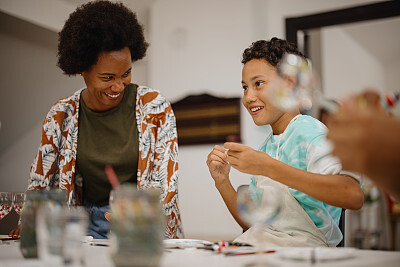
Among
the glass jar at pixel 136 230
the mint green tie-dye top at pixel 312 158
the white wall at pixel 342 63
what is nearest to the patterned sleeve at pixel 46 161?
Result: the mint green tie-dye top at pixel 312 158

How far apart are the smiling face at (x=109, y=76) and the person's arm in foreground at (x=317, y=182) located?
2.82 feet

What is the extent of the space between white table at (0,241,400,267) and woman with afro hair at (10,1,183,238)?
29.7 inches

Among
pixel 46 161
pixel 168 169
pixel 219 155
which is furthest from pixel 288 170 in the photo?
pixel 46 161

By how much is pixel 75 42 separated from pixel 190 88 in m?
2.97

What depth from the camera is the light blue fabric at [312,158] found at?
133 centimetres

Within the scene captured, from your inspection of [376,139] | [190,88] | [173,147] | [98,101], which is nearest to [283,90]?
[376,139]

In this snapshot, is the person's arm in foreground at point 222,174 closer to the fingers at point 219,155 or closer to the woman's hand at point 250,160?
the fingers at point 219,155

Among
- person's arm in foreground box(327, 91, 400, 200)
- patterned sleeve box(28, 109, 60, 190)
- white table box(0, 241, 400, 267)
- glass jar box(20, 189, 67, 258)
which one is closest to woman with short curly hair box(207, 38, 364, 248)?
white table box(0, 241, 400, 267)

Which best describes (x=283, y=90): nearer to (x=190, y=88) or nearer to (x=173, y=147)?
(x=173, y=147)

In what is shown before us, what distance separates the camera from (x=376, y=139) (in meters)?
0.74

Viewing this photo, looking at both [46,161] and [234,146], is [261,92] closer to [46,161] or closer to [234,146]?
[234,146]

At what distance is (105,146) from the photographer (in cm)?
200

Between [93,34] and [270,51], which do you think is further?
[93,34]

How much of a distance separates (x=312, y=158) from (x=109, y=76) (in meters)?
0.99
